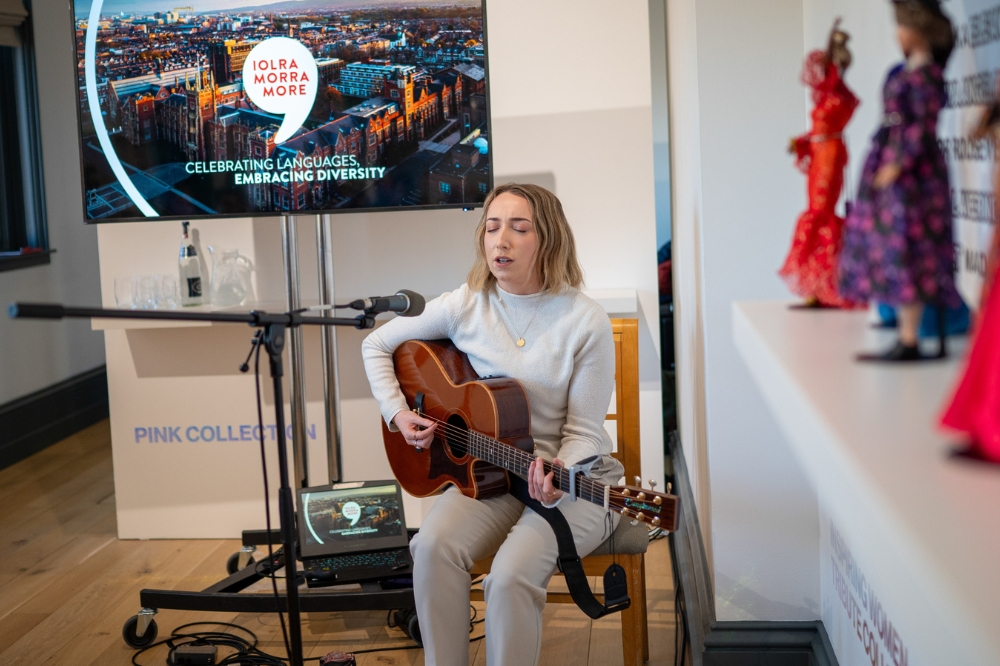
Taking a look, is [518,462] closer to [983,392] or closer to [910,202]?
[910,202]

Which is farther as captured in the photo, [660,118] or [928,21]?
[660,118]

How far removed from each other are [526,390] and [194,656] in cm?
112

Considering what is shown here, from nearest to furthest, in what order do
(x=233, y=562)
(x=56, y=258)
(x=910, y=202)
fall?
(x=910, y=202) < (x=233, y=562) < (x=56, y=258)

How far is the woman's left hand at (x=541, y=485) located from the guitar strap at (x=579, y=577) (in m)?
0.07

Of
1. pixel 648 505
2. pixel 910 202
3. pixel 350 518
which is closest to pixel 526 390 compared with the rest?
pixel 648 505

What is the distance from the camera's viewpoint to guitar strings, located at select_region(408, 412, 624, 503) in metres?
1.87

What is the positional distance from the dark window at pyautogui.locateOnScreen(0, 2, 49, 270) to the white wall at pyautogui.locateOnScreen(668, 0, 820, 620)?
3935 millimetres

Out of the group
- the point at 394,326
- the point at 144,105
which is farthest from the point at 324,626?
the point at 144,105

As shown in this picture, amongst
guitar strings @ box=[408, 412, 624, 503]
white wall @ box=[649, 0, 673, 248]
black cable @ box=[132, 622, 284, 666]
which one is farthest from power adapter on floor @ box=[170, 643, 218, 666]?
white wall @ box=[649, 0, 673, 248]

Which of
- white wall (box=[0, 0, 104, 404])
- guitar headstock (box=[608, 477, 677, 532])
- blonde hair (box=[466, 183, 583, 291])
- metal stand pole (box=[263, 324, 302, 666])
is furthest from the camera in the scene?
white wall (box=[0, 0, 104, 404])

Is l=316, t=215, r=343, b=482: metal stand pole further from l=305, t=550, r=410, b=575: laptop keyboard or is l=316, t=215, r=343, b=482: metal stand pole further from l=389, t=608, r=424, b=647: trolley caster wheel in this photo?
l=389, t=608, r=424, b=647: trolley caster wheel

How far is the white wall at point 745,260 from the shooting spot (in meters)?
1.87

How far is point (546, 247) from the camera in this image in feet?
7.40

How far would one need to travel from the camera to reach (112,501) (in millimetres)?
3898
